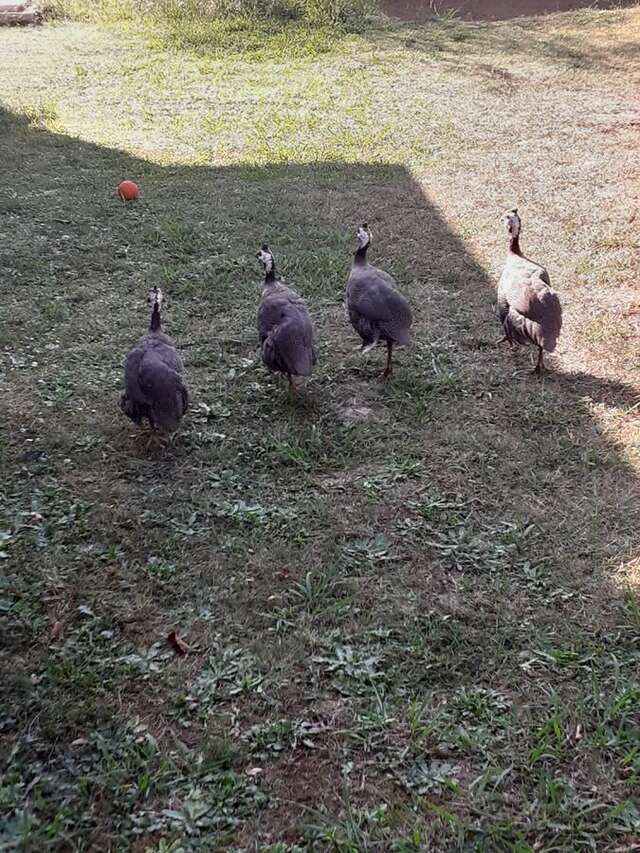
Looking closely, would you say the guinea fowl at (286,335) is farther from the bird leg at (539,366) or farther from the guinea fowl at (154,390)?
the bird leg at (539,366)

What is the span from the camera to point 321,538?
3.75 meters

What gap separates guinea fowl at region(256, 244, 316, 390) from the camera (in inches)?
178

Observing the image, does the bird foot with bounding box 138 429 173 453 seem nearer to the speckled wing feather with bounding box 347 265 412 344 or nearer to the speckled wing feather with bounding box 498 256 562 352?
the speckled wing feather with bounding box 347 265 412 344

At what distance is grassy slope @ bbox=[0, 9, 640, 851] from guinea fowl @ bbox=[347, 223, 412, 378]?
26cm

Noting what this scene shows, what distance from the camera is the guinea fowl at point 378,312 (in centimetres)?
484

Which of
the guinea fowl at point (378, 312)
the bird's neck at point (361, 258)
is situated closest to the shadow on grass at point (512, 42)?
the bird's neck at point (361, 258)

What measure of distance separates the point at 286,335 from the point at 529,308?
4.87 ft

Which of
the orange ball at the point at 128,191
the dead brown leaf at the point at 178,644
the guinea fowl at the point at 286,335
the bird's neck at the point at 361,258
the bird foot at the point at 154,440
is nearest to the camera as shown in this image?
the dead brown leaf at the point at 178,644

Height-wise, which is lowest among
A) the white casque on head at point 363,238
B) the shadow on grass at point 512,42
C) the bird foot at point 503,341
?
the bird foot at point 503,341

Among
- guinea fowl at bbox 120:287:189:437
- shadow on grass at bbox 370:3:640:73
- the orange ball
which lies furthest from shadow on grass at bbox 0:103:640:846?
shadow on grass at bbox 370:3:640:73

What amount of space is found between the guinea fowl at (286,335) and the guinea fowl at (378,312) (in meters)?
0.37

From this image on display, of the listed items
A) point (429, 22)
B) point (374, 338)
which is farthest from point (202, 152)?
point (429, 22)

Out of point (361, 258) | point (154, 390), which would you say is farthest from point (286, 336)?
point (361, 258)

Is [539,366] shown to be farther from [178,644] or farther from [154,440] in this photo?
[178,644]
